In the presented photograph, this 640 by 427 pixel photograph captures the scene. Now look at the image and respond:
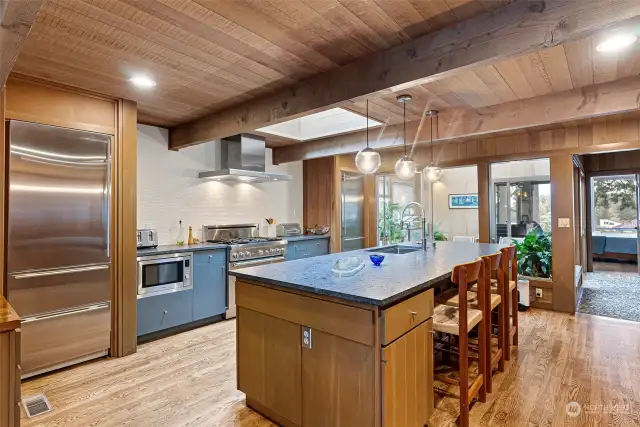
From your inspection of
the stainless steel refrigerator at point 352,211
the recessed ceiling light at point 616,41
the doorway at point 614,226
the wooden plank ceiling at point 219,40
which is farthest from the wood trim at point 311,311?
the doorway at point 614,226

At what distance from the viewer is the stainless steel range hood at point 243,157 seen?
469cm

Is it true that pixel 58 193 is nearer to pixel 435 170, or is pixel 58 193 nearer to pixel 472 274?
pixel 472 274

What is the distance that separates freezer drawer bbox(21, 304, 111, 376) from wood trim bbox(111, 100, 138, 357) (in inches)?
3.8

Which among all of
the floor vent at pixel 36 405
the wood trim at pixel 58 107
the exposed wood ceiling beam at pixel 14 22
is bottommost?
the floor vent at pixel 36 405

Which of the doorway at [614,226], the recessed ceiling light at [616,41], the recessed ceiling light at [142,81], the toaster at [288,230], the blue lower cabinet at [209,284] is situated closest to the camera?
the recessed ceiling light at [616,41]

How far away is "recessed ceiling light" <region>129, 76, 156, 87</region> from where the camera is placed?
281 cm

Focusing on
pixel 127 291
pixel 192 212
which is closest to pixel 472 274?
pixel 127 291

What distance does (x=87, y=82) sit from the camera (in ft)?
9.44

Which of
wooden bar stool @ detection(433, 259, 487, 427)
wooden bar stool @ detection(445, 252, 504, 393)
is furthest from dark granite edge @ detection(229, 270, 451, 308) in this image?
wooden bar stool @ detection(445, 252, 504, 393)

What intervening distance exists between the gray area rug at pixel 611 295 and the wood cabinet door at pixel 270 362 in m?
4.34

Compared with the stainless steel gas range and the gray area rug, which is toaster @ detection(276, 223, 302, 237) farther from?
the gray area rug

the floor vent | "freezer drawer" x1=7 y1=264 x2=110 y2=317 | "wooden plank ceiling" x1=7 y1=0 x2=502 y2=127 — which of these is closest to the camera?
"wooden plank ceiling" x1=7 y1=0 x2=502 y2=127

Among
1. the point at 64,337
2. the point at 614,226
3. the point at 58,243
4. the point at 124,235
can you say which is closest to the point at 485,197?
the point at 124,235

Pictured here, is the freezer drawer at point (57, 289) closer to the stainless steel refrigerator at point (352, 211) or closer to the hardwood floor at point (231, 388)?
the hardwood floor at point (231, 388)
